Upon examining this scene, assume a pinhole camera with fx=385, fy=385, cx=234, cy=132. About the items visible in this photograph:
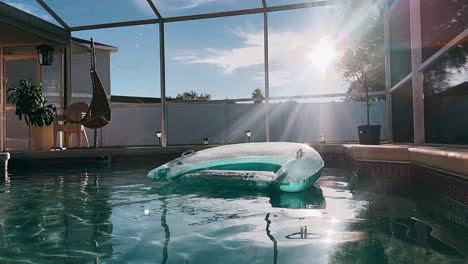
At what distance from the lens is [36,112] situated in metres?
6.69

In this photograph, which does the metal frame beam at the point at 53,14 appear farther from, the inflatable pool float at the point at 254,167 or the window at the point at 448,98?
the window at the point at 448,98

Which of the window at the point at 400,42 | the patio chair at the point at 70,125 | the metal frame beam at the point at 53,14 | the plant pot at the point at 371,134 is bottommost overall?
the plant pot at the point at 371,134

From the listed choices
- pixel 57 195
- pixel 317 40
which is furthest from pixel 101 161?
pixel 317 40

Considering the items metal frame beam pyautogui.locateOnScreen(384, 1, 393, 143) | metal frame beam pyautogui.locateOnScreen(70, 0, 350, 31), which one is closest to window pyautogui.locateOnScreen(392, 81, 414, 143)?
metal frame beam pyautogui.locateOnScreen(384, 1, 393, 143)

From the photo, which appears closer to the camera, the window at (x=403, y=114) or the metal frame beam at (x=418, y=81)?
the metal frame beam at (x=418, y=81)

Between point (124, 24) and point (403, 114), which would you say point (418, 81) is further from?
point (124, 24)

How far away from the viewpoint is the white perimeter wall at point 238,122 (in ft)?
30.3

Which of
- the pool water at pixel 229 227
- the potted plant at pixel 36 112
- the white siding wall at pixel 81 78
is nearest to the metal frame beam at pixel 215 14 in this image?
the potted plant at pixel 36 112

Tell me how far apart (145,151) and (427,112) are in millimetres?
4562

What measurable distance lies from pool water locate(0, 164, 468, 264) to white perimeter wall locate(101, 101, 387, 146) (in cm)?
610

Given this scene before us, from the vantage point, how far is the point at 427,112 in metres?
4.56

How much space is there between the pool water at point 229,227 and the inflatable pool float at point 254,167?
0.12m

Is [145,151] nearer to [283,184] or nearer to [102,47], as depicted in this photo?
[283,184]

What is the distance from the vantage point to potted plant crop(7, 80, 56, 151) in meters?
6.67
